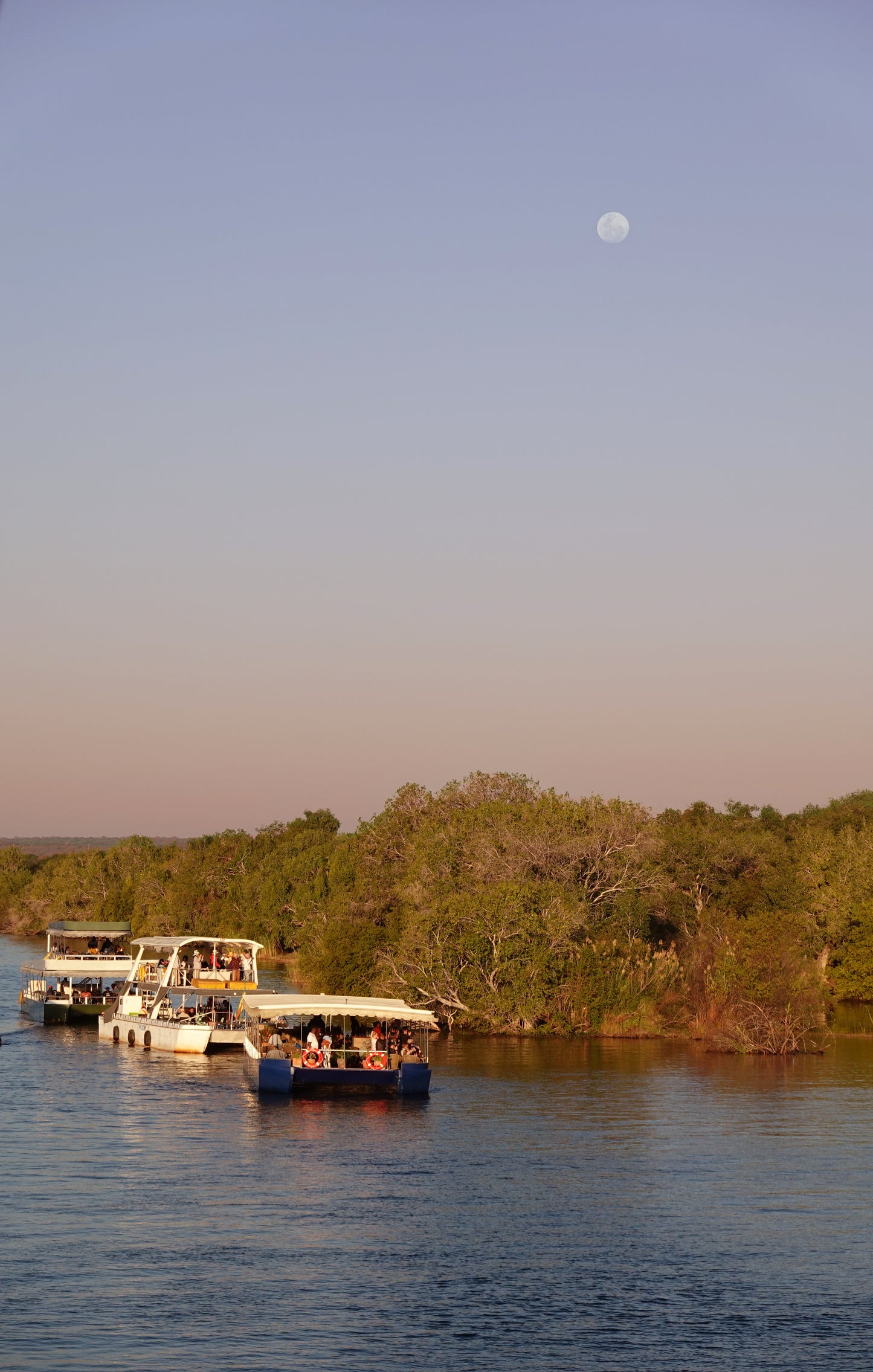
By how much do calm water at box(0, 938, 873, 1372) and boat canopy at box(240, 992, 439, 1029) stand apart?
122 inches

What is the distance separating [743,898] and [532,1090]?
4658 centimetres

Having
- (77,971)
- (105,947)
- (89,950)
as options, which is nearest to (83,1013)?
(77,971)

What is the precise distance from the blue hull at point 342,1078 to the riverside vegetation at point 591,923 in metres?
17.7

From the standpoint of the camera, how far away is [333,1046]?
5766 cm

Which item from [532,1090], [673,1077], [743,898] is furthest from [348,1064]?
[743,898]

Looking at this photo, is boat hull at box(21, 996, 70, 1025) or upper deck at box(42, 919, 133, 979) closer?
boat hull at box(21, 996, 70, 1025)

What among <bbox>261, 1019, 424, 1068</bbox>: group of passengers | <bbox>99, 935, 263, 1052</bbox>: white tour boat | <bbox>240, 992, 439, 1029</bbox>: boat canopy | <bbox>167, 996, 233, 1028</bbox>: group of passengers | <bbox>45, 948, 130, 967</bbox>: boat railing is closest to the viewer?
<bbox>240, 992, 439, 1029</bbox>: boat canopy

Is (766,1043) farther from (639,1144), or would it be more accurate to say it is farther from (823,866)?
(823,866)

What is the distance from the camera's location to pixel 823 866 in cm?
9706

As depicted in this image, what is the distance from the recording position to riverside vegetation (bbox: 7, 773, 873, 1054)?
222ft

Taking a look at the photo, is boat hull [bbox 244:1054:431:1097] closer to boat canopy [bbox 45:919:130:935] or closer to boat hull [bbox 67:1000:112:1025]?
boat hull [bbox 67:1000:112:1025]

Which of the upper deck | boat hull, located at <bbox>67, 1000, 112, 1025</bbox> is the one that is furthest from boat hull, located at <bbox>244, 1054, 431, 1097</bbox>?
the upper deck

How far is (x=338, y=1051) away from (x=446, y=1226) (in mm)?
19747

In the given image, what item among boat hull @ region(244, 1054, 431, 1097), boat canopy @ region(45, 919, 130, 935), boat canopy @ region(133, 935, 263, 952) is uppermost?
boat canopy @ region(45, 919, 130, 935)
